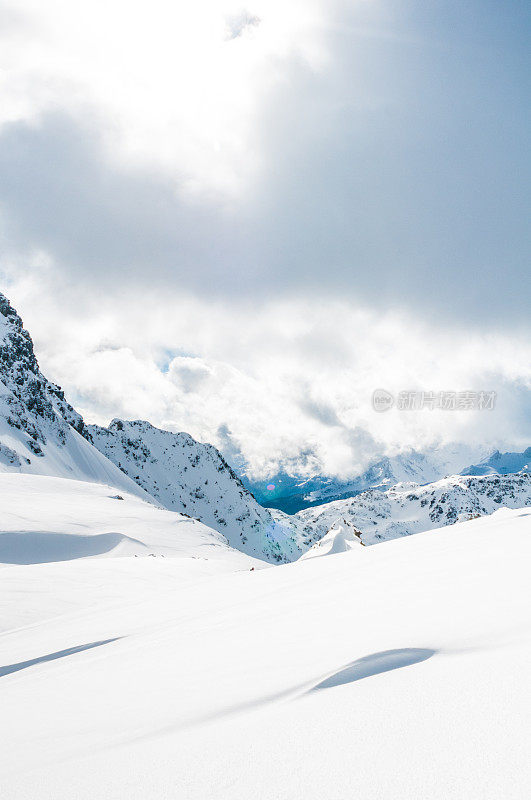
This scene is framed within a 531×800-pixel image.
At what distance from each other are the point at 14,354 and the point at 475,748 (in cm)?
14171

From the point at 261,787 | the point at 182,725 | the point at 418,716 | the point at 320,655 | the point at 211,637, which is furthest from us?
the point at 211,637

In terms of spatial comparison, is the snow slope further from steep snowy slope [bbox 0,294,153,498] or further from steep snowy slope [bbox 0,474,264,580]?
steep snowy slope [bbox 0,294,153,498]

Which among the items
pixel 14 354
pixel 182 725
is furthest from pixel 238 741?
pixel 14 354

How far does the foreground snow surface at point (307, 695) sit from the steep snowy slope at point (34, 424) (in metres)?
80.3

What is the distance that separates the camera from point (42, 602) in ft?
40.7

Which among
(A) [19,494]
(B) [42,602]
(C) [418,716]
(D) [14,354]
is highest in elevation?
(D) [14,354]

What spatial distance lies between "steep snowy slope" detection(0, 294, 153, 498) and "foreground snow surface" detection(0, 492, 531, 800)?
263ft

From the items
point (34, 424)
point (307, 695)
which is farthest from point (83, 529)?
point (34, 424)

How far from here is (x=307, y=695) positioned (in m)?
2.79

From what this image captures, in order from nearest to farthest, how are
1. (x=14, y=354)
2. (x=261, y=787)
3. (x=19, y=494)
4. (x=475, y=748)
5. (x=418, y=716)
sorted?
(x=475, y=748) < (x=261, y=787) < (x=418, y=716) < (x=19, y=494) < (x=14, y=354)

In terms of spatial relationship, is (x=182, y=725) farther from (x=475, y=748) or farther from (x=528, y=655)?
(x=528, y=655)

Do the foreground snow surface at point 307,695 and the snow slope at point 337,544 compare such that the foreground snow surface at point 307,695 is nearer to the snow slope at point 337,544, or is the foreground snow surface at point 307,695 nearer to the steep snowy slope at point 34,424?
the snow slope at point 337,544

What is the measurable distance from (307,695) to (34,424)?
372ft

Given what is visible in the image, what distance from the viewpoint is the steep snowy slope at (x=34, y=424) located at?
290ft
